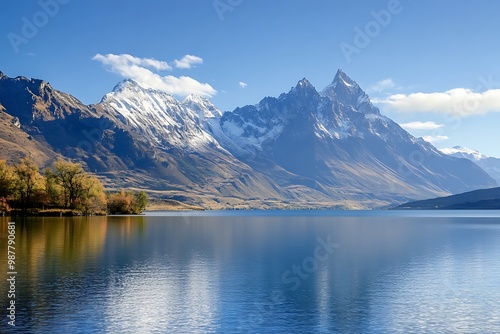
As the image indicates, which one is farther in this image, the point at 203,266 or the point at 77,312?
the point at 203,266

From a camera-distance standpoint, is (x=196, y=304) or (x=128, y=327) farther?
(x=196, y=304)

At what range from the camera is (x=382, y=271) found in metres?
78.8

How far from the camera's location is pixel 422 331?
146 feet

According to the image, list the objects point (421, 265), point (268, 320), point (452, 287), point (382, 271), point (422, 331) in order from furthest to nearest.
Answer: point (421, 265) < point (382, 271) < point (452, 287) < point (268, 320) < point (422, 331)

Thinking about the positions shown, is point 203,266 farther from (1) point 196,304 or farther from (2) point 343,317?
(2) point 343,317

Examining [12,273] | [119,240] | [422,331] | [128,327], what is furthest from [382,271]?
[119,240]

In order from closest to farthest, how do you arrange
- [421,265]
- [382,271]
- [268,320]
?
1. [268,320]
2. [382,271]
3. [421,265]

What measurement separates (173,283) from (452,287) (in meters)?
34.2

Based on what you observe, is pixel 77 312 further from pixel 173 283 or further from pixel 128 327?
pixel 173 283

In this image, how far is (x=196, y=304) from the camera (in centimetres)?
5444

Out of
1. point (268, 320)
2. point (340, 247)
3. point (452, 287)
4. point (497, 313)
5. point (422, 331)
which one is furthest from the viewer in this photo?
point (340, 247)

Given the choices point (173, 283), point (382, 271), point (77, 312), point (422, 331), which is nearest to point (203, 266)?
point (173, 283)

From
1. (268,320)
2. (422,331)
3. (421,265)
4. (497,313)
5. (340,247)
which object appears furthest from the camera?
(340,247)

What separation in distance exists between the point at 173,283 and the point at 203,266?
15.9 meters
